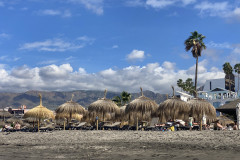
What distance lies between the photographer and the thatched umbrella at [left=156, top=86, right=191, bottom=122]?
72.3 ft

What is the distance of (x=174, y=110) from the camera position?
22203 millimetres

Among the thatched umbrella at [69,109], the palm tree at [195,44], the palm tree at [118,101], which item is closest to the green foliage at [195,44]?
the palm tree at [195,44]

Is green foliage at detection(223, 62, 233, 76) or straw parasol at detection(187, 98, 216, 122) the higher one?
green foliage at detection(223, 62, 233, 76)

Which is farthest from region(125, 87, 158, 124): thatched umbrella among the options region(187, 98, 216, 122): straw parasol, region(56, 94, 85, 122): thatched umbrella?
region(56, 94, 85, 122): thatched umbrella

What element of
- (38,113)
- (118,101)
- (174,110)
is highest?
(118,101)

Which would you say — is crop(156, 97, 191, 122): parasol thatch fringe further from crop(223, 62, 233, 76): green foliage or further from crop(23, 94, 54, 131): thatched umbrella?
crop(223, 62, 233, 76): green foliage

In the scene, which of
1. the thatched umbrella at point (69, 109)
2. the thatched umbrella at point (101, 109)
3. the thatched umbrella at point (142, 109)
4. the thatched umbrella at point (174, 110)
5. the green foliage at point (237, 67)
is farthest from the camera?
the green foliage at point (237, 67)

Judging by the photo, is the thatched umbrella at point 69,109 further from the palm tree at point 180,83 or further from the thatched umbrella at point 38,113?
the palm tree at point 180,83

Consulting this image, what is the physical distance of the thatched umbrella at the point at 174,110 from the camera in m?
22.0

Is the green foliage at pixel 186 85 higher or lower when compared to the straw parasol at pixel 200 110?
higher

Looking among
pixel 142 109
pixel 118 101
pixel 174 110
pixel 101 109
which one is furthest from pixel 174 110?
pixel 118 101

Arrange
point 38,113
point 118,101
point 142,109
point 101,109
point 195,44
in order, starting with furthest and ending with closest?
point 118,101, point 195,44, point 38,113, point 101,109, point 142,109

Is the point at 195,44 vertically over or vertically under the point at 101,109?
over

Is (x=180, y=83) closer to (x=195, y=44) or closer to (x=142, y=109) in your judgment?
(x=195, y=44)
